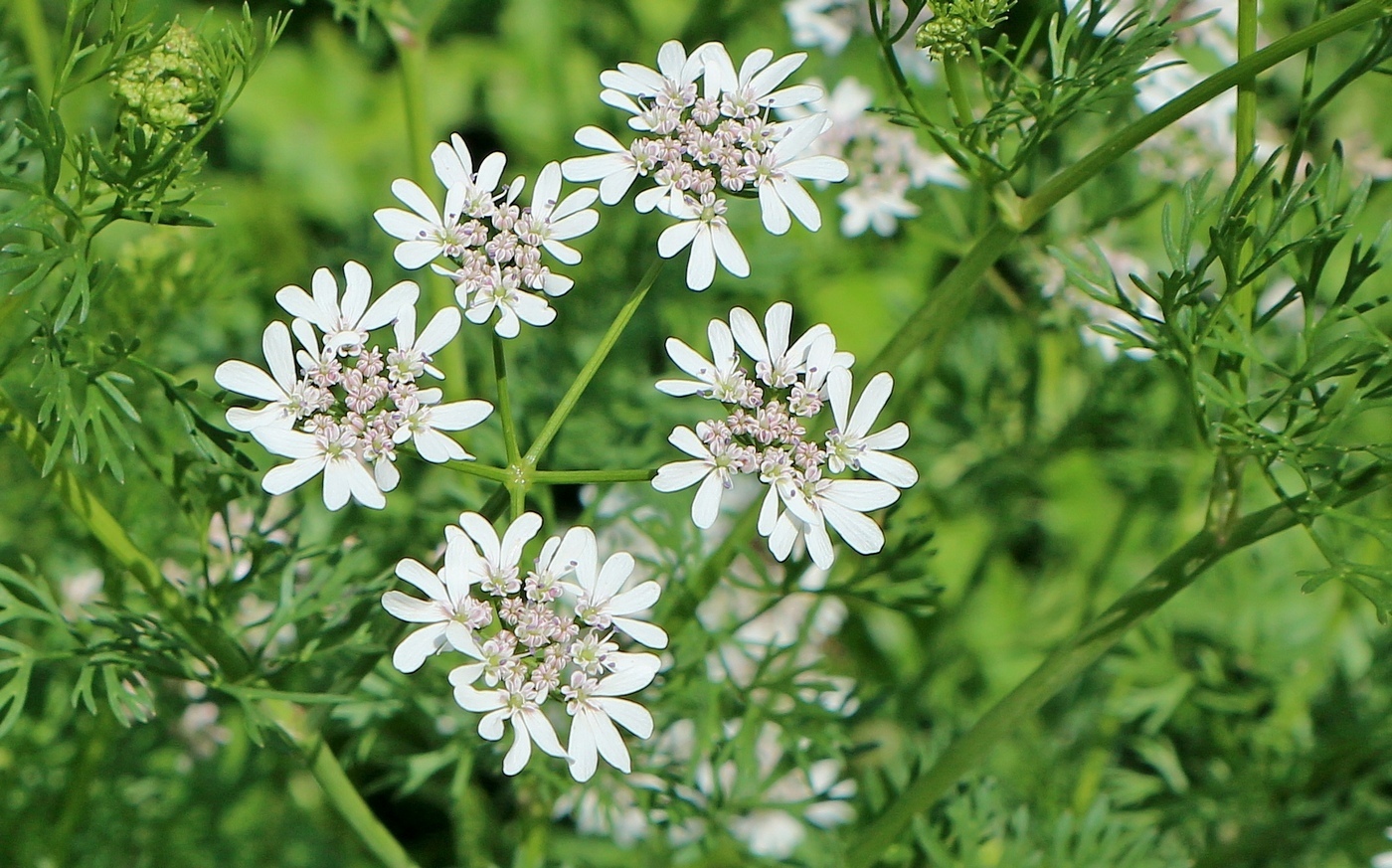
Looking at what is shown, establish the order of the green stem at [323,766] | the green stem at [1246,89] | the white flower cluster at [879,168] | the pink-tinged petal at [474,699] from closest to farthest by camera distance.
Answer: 1. the pink-tinged petal at [474,699]
2. the green stem at [1246,89]
3. the green stem at [323,766]
4. the white flower cluster at [879,168]

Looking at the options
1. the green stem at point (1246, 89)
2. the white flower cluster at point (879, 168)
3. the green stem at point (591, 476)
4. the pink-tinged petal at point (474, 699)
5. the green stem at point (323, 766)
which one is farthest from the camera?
the white flower cluster at point (879, 168)

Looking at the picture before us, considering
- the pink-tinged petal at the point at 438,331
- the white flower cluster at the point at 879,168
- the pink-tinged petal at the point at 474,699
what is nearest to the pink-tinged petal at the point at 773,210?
the pink-tinged petal at the point at 438,331

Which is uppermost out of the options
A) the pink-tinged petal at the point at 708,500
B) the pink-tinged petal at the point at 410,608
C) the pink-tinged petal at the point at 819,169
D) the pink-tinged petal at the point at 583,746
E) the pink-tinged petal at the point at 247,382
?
the pink-tinged petal at the point at 819,169

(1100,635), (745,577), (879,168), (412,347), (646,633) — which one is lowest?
(646,633)

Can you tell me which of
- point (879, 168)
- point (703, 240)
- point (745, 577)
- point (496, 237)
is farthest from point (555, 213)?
point (745, 577)

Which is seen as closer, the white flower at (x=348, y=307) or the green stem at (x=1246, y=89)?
the white flower at (x=348, y=307)

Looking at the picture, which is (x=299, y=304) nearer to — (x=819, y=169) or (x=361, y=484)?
(x=361, y=484)

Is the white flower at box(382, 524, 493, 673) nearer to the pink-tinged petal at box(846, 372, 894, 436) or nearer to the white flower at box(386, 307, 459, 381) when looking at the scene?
the white flower at box(386, 307, 459, 381)

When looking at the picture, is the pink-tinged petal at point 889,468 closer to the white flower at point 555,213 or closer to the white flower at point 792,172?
the white flower at point 792,172
